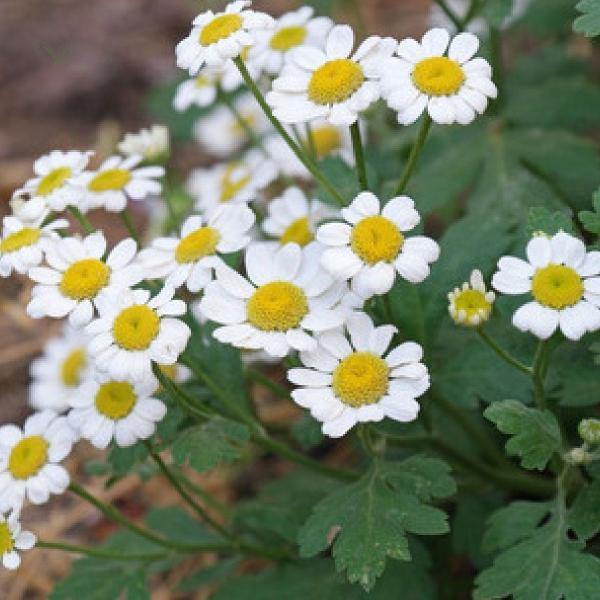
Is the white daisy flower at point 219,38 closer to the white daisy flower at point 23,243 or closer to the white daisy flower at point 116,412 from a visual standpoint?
the white daisy flower at point 23,243

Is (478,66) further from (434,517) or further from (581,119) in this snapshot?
(581,119)

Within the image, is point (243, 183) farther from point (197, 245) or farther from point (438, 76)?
point (438, 76)

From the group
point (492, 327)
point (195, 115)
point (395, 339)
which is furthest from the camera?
point (195, 115)

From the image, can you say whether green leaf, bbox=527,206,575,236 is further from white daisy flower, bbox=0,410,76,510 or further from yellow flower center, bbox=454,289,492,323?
white daisy flower, bbox=0,410,76,510

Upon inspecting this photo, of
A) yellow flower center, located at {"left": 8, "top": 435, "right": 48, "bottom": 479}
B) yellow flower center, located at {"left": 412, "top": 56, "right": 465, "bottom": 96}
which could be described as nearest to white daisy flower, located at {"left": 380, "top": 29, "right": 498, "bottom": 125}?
yellow flower center, located at {"left": 412, "top": 56, "right": 465, "bottom": 96}

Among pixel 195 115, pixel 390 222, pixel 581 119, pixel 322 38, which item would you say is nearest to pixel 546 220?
pixel 390 222

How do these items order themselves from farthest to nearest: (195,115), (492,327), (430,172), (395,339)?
(195,115) < (430,172) < (492,327) < (395,339)

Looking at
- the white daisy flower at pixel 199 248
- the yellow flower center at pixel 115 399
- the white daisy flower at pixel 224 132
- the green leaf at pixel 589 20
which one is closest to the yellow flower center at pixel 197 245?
the white daisy flower at pixel 199 248
